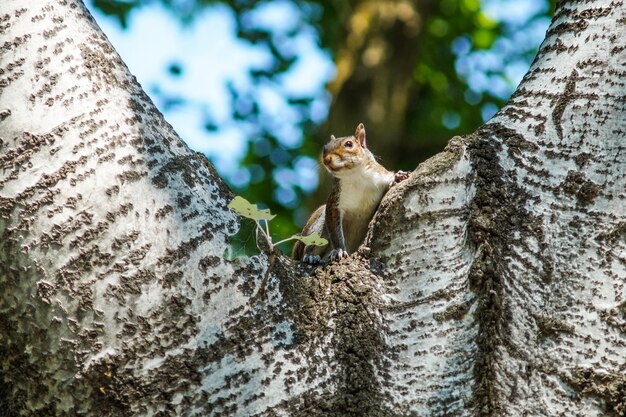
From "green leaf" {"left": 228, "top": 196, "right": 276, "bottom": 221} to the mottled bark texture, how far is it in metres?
0.09

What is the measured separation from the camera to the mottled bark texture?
1.56 metres

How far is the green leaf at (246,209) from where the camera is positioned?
1.66 metres

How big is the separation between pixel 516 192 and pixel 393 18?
16.8 ft

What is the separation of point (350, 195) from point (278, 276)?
163cm

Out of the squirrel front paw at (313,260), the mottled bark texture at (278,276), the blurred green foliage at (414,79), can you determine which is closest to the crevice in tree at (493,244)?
the mottled bark texture at (278,276)

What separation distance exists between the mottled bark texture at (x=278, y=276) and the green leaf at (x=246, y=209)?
0.30ft

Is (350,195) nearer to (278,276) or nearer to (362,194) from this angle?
(362,194)

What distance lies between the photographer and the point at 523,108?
1.97 metres

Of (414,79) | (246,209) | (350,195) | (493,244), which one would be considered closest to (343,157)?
(350,195)

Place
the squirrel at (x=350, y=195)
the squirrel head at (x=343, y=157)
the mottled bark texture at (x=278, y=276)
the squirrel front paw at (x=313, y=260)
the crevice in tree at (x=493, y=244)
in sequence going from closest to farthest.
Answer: the mottled bark texture at (x=278, y=276) < the crevice in tree at (x=493, y=244) < the squirrel front paw at (x=313, y=260) < the squirrel at (x=350, y=195) < the squirrel head at (x=343, y=157)

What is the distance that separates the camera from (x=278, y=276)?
1748 mm

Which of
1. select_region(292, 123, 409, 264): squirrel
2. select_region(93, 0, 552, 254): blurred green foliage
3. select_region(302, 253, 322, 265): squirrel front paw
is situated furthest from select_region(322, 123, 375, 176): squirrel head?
select_region(93, 0, 552, 254): blurred green foliage

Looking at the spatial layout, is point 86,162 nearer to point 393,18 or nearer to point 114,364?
point 114,364

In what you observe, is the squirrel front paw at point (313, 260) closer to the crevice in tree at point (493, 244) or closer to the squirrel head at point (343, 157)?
the crevice in tree at point (493, 244)
